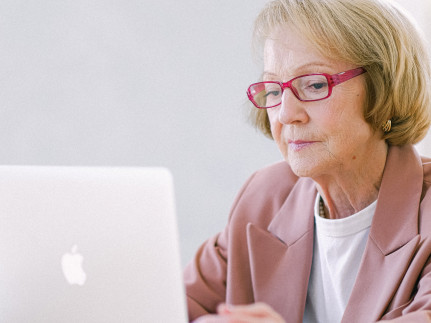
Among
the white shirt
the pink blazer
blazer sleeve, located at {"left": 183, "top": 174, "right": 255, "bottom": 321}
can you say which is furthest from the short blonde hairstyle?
blazer sleeve, located at {"left": 183, "top": 174, "right": 255, "bottom": 321}

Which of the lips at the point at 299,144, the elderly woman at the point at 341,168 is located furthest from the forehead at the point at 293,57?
the lips at the point at 299,144

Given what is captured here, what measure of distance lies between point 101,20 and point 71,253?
4.84 ft

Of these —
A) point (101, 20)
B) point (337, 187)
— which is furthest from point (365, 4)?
point (101, 20)

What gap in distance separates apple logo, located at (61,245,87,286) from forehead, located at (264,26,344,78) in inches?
26.6

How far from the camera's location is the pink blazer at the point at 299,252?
4.24 ft

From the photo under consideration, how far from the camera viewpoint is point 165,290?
94 centimetres

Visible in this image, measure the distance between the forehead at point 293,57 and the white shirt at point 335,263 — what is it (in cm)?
33

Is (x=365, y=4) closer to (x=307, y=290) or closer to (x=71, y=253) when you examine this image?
(x=307, y=290)

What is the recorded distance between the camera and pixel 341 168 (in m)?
1.46

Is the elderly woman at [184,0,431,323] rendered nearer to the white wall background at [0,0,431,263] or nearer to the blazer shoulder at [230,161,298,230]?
the blazer shoulder at [230,161,298,230]

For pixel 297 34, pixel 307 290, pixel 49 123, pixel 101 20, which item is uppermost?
pixel 101 20

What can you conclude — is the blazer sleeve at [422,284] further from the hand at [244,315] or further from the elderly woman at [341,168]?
the hand at [244,315]

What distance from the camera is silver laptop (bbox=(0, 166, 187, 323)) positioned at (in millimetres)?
933

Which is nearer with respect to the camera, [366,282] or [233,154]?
[366,282]
